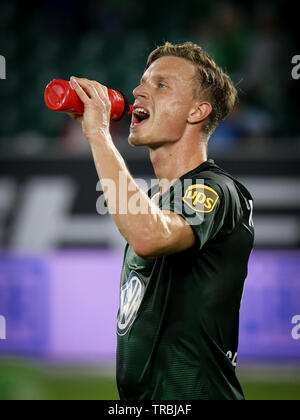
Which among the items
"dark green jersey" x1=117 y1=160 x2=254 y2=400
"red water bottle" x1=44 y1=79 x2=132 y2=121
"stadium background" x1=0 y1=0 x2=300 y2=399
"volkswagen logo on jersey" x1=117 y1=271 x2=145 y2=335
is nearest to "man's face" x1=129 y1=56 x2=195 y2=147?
"dark green jersey" x1=117 y1=160 x2=254 y2=400

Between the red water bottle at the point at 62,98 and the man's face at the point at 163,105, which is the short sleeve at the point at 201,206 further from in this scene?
the red water bottle at the point at 62,98

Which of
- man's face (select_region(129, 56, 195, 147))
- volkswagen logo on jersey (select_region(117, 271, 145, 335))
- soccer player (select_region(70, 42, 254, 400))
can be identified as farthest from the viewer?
man's face (select_region(129, 56, 195, 147))

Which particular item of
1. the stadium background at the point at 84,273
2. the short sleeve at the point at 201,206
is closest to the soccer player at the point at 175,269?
the short sleeve at the point at 201,206

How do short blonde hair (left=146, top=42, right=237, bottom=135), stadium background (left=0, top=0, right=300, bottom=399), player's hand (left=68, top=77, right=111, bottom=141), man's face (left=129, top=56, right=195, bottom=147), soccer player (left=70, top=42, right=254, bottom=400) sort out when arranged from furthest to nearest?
stadium background (left=0, top=0, right=300, bottom=399) < short blonde hair (left=146, top=42, right=237, bottom=135) < man's face (left=129, top=56, right=195, bottom=147) < player's hand (left=68, top=77, right=111, bottom=141) < soccer player (left=70, top=42, right=254, bottom=400)

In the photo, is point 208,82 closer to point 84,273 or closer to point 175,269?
point 175,269

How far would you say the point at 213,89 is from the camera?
2.95 meters

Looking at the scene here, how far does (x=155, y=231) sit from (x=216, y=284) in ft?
1.53

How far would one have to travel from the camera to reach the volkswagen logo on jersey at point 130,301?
2588 millimetres

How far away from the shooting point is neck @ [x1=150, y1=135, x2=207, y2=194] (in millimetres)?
2842

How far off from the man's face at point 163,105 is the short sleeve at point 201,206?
392 mm

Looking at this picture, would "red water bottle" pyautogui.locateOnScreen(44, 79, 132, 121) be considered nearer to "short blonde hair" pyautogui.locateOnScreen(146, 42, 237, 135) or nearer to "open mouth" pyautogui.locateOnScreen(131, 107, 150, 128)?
"open mouth" pyautogui.locateOnScreen(131, 107, 150, 128)


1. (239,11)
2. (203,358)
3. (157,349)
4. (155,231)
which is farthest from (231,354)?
(239,11)

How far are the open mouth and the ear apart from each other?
204 mm

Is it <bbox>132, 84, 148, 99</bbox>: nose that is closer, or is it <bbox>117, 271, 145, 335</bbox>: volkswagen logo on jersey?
→ <bbox>117, 271, 145, 335</bbox>: volkswagen logo on jersey
